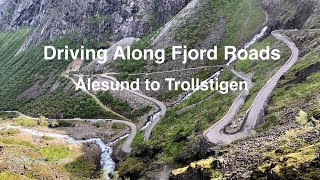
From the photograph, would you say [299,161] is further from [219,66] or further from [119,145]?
[219,66]

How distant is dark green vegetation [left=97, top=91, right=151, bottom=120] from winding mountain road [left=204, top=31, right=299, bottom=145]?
173 ft

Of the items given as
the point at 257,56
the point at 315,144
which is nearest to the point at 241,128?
the point at 315,144

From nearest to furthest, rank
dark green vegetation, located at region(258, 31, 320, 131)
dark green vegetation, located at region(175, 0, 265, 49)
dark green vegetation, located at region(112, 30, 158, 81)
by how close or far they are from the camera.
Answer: dark green vegetation, located at region(258, 31, 320, 131) → dark green vegetation, located at region(175, 0, 265, 49) → dark green vegetation, located at region(112, 30, 158, 81)

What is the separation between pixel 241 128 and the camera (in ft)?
200

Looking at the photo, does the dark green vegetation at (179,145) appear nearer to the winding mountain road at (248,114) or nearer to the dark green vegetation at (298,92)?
the winding mountain road at (248,114)

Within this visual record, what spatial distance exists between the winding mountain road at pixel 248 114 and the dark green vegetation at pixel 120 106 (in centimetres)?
5264

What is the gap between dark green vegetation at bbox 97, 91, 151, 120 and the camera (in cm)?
13545

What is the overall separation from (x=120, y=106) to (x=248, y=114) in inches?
3314

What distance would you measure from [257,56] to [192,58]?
36.3 m

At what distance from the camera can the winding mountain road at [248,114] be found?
58969 mm

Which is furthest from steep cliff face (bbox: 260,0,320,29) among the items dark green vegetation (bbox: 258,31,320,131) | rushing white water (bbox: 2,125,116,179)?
rushing white water (bbox: 2,125,116,179)

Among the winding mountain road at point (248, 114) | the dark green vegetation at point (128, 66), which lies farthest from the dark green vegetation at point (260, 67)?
the dark green vegetation at point (128, 66)

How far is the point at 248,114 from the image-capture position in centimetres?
6631

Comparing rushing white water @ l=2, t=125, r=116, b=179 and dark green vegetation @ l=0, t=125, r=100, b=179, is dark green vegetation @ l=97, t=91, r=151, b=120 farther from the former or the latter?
dark green vegetation @ l=0, t=125, r=100, b=179
